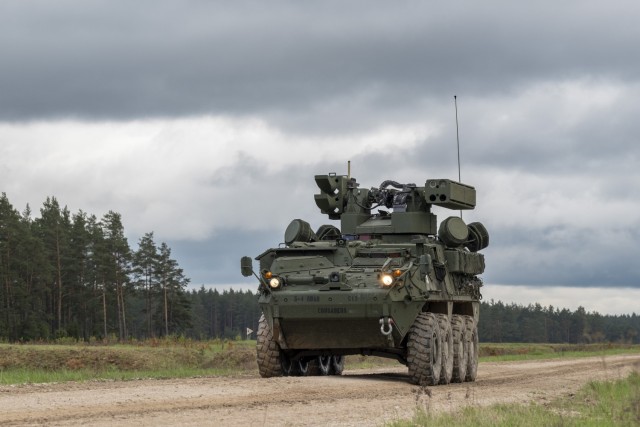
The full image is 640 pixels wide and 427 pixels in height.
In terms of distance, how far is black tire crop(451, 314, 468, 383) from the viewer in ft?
83.0

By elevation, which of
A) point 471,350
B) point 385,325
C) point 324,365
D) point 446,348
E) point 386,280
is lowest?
point 324,365

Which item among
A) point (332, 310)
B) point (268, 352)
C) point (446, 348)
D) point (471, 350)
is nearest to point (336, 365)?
point (471, 350)

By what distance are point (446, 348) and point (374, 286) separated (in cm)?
295

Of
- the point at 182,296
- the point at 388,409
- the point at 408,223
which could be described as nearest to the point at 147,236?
the point at 182,296

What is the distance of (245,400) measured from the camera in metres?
17.1

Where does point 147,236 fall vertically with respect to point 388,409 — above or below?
above

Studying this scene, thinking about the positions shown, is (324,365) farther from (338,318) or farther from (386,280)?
(386,280)

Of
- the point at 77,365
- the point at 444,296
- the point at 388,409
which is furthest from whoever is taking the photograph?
the point at 77,365

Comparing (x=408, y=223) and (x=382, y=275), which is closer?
(x=382, y=275)

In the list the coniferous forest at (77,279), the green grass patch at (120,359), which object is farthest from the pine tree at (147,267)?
the green grass patch at (120,359)

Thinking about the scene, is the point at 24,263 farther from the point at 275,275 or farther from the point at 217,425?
the point at 217,425

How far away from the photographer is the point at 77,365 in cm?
3453

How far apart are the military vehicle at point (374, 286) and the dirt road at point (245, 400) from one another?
984 mm

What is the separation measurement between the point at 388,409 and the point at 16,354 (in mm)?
23256
